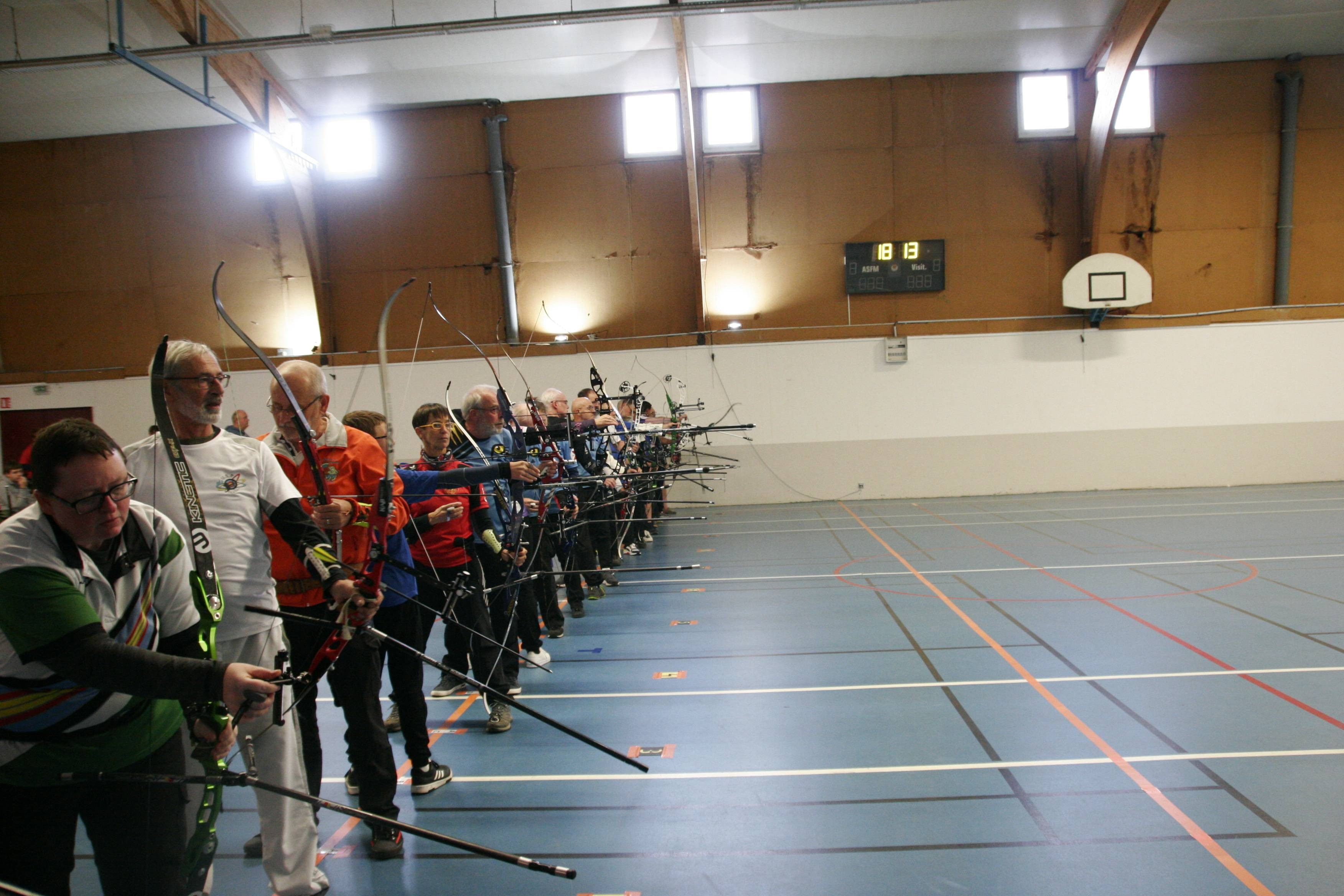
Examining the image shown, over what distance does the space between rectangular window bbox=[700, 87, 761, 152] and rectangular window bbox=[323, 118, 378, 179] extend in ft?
14.5

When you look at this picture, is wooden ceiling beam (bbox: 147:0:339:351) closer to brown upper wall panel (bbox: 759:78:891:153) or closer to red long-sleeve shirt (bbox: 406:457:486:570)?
brown upper wall panel (bbox: 759:78:891:153)

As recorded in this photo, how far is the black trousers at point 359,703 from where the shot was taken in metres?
2.19

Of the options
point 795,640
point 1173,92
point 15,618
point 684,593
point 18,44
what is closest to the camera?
point 15,618

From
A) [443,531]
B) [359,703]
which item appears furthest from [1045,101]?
[359,703]

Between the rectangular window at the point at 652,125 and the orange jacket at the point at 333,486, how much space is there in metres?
9.16

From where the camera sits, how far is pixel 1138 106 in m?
10.3

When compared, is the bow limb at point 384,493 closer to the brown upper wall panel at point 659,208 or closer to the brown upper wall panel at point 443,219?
the brown upper wall panel at point 659,208

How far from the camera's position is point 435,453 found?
10.5 feet

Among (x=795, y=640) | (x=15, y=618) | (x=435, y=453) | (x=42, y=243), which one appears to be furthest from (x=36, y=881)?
(x=42, y=243)

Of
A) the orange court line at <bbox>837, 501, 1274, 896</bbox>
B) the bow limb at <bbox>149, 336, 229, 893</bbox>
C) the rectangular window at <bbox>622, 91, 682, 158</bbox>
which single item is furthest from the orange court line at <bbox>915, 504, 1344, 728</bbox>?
the rectangular window at <bbox>622, 91, 682, 158</bbox>

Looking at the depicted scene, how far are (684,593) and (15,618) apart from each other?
4630mm

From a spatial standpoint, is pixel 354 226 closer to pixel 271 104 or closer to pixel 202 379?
pixel 271 104

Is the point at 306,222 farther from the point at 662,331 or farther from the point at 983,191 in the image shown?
the point at 983,191

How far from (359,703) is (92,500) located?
3.73 feet
